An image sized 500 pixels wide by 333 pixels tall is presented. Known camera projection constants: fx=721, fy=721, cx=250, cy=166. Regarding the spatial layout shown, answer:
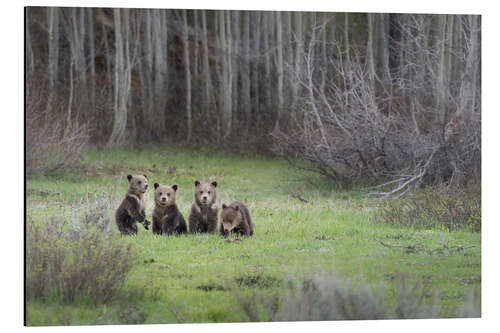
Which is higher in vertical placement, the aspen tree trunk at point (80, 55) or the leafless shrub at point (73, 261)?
the aspen tree trunk at point (80, 55)

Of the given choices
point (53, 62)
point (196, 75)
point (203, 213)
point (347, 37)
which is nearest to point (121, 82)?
point (53, 62)

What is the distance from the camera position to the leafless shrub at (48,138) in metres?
6.72

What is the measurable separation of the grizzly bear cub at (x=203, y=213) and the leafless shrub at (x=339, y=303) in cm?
98

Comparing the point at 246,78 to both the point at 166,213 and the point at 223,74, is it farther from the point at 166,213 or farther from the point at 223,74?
the point at 166,213

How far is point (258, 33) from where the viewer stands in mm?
7504

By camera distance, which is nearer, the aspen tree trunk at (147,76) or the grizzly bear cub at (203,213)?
the grizzly bear cub at (203,213)

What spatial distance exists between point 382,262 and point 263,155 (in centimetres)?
166

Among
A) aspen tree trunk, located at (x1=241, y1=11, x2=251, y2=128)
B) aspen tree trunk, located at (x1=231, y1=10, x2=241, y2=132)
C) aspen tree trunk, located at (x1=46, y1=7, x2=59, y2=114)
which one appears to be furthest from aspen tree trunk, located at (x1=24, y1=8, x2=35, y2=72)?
aspen tree trunk, located at (x1=241, y1=11, x2=251, y2=128)

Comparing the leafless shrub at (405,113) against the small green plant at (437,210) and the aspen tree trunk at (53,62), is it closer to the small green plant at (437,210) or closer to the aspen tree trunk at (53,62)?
the small green plant at (437,210)

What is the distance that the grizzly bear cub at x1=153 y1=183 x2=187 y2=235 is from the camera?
714 centimetres

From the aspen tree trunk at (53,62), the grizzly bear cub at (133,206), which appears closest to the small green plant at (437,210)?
the grizzly bear cub at (133,206)

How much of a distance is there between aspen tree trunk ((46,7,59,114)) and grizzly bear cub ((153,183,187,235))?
134 centimetres

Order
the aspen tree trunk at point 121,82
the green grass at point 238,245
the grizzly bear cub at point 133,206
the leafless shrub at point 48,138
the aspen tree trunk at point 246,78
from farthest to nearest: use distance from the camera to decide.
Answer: the aspen tree trunk at point 246,78 < the aspen tree trunk at point 121,82 < the grizzly bear cub at point 133,206 < the leafless shrub at point 48,138 < the green grass at point 238,245

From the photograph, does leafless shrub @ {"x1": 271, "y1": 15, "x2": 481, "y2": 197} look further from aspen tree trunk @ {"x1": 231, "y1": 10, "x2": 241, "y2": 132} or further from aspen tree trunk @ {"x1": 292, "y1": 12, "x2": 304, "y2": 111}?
aspen tree trunk @ {"x1": 231, "y1": 10, "x2": 241, "y2": 132}
